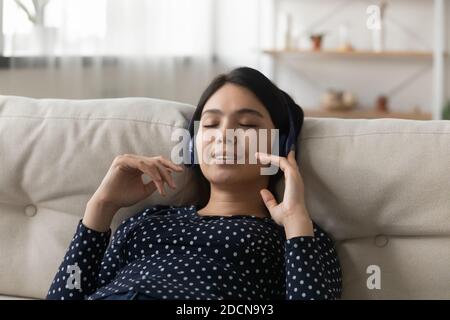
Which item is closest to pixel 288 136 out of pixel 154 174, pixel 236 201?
pixel 236 201

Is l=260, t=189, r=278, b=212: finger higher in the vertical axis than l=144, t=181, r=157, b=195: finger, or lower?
lower

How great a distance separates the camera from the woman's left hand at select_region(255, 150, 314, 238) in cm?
132

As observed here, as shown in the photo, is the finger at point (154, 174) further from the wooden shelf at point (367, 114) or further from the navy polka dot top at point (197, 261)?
the wooden shelf at point (367, 114)

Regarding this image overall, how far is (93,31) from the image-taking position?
336 cm

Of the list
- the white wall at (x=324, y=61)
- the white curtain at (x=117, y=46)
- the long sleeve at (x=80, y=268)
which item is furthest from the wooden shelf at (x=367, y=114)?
the long sleeve at (x=80, y=268)

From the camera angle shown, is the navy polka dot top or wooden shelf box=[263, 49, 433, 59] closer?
the navy polka dot top

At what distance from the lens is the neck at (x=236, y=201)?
1.48m

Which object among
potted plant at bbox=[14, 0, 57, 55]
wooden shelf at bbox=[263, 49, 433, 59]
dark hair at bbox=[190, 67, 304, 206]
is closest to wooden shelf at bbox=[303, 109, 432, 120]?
wooden shelf at bbox=[263, 49, 433, 59]

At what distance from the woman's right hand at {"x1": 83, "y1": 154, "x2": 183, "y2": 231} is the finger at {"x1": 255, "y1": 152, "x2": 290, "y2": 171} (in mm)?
164

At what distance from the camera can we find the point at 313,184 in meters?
1.45

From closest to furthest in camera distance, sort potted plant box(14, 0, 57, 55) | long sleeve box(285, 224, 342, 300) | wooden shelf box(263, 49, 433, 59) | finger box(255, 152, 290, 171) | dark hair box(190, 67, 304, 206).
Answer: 1. long sleeve box(285, 224, 342, 300)
2. finger box(255, 152, 290, 171)
3. dark hair box(190, 67, 304, 206)
4. potted plant box(14, 0, 57, 55)
5. wooden shelf box(263, 49, 433, 59)

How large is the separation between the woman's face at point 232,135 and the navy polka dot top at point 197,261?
93mm

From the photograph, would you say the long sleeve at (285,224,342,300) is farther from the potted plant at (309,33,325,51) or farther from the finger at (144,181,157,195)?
A: the potted plant at (309,33,325,51)
